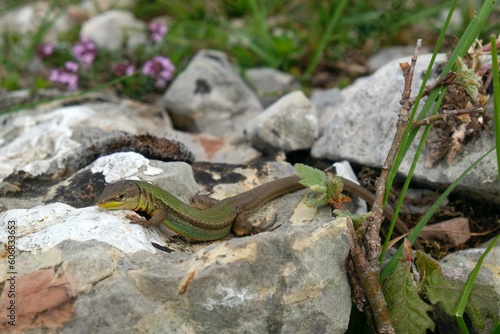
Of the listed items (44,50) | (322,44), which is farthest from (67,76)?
(322,44)

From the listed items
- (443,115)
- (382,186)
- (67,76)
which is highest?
(443,115)

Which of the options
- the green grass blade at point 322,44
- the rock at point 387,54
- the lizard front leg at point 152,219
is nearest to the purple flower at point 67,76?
the green grass blade at point 322,44

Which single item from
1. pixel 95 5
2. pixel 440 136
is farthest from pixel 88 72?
pixel 440 136

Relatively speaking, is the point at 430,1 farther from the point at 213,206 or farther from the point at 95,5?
the point at 213,206

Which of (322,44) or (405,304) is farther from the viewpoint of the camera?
(322,44)

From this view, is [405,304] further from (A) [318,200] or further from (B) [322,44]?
(B) [322,44]

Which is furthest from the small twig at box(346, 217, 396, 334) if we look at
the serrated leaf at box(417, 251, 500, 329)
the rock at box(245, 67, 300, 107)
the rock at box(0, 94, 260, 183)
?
the rock at box(245, 67, 300, 107)

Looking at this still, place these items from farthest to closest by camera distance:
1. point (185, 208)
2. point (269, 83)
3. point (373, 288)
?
point (269, 83), point (185, 208), point (373, 288)

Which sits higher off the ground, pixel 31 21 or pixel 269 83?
pixel 269 83
